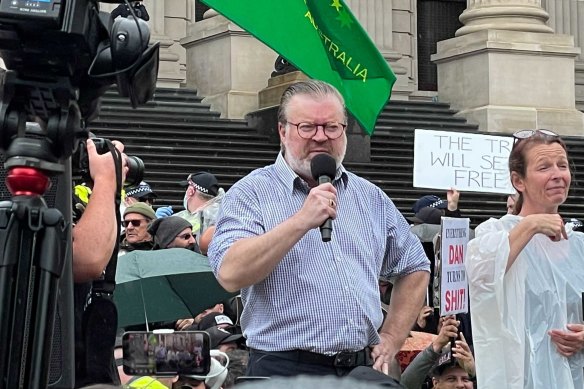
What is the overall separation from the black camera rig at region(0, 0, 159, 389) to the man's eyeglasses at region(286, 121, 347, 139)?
1706mm

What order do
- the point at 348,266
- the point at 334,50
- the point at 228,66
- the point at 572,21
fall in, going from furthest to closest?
the point at 572,21, the point at 228,66, the point at 334,50, the point at 348,266

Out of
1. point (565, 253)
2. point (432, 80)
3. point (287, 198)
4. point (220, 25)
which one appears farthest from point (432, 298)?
point (432, 80)

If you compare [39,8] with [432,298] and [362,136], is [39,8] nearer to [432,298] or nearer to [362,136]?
[432,298]

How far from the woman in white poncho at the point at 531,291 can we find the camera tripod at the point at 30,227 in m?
2.88

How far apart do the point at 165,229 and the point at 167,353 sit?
5.12 metres

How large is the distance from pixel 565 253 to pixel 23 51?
3.31 metres

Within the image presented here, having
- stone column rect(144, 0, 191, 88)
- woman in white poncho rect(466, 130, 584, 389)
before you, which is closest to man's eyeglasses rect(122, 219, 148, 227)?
woman in white poncho rect(466, 130, 584, 389)

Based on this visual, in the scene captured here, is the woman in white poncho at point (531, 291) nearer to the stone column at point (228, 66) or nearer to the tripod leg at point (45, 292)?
the tripod leg at point (45, 292)

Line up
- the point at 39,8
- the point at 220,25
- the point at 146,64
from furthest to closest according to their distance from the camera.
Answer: the point at 220,25 < the point at 146,64 < the point at 39,8

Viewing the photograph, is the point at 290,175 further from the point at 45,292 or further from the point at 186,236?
the point at 186,236

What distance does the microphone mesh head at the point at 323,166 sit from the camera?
618 cm

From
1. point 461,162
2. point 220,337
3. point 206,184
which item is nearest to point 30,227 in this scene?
point 220,337

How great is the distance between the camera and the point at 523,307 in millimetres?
7168

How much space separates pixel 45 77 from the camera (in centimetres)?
466
